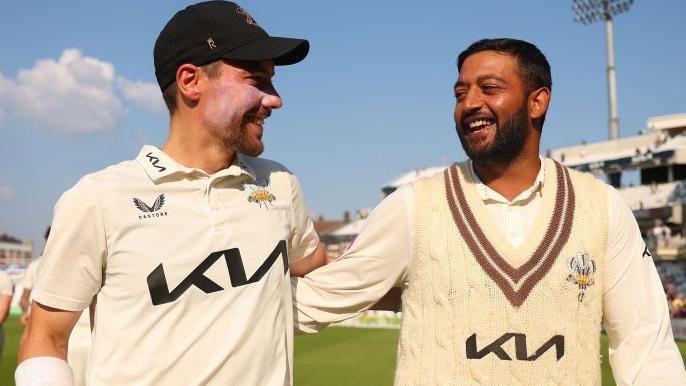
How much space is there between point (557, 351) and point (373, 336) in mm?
15389

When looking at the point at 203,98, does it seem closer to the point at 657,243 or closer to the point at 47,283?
the point at 47,283

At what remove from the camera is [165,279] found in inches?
86.7

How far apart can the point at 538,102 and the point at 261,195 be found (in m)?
1.24

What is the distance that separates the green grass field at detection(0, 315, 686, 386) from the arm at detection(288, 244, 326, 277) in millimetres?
6035

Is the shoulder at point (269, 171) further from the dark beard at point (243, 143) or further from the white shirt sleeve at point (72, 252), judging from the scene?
the white shirt sleeve at point (72, 252)

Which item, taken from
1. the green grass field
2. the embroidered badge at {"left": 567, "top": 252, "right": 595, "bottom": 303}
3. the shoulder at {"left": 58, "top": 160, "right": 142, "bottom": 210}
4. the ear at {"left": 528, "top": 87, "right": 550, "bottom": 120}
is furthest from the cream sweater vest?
the green grass field

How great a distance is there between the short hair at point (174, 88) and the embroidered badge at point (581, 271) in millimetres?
1489

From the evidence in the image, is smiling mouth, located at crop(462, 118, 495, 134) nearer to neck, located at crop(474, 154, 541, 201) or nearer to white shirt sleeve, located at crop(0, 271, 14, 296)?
neck, located at crop(474, 154, 541, 201)

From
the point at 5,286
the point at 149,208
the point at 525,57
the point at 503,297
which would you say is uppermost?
the point at 525,57

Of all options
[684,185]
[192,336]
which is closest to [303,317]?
[192,336]

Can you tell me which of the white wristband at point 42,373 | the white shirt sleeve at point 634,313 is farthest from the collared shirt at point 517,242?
the white wristband at point 42,373

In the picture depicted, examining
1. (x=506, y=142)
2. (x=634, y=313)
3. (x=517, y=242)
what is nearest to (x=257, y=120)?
(x=506, y=142)

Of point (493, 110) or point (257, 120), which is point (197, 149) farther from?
point (493, 110)

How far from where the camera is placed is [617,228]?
2764 mm
